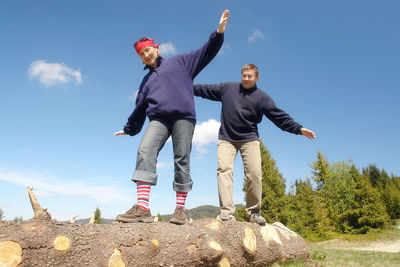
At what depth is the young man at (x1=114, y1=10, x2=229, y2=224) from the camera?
11.9ft

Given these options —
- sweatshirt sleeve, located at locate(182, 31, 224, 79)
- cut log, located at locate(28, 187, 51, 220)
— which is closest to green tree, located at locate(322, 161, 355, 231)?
sweatshirt sleeve, located at locate(182, 31, 224, 79)

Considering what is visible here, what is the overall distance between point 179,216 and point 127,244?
0.91 meters

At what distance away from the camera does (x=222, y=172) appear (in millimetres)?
4727

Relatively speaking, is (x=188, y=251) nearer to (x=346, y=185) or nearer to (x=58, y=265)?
(x=58, y=265)

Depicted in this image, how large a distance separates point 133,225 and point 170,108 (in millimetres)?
1593

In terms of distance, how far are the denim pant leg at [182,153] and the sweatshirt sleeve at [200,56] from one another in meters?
0.94

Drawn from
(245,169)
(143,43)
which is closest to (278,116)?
(245,169)

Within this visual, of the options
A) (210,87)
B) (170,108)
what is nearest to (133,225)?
(170,108)

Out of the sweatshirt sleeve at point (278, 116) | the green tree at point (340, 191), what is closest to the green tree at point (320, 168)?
the green tree at point (340, 191)

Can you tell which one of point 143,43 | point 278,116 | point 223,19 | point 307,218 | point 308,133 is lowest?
point 307,218

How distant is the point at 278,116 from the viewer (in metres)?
5.14

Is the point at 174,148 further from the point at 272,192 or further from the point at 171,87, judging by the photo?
the point at 272,192

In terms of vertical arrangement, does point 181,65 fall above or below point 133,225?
above

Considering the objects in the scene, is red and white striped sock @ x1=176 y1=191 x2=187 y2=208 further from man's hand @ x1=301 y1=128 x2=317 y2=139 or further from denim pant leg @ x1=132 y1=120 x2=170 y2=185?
man's hand @ x1=301 y1=128 x2=317 y2=139
